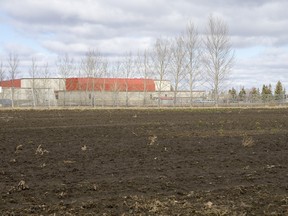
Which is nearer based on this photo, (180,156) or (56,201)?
(56,201)

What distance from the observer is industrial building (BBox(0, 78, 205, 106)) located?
5816cm

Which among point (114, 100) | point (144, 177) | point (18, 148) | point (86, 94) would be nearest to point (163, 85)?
point (114, 100)

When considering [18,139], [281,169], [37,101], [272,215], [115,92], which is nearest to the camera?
[272,215]

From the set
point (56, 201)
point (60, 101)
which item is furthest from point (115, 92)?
point (56, 201)

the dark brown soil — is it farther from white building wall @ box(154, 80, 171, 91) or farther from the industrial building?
white building wall @ box(154, 80, 171, 91)

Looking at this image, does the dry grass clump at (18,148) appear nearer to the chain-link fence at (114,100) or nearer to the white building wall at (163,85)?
the chain-link fence at (114,100)

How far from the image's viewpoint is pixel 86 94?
63000 millimetres

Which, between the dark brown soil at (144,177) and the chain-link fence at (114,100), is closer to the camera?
the dark brown soil at (144,177)

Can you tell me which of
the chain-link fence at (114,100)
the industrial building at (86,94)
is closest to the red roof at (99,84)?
the industrial building at (86,94)

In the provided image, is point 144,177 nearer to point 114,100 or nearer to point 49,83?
point 114,100

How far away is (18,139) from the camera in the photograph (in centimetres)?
1430

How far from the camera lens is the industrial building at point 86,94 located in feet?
191

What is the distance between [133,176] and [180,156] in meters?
2.64

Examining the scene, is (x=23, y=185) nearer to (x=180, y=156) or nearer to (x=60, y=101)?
(x=180, y=156)
